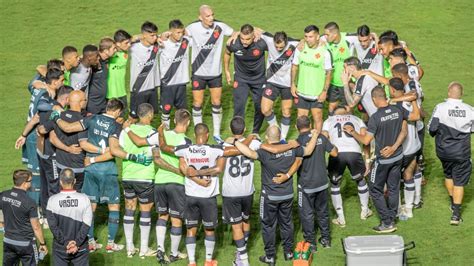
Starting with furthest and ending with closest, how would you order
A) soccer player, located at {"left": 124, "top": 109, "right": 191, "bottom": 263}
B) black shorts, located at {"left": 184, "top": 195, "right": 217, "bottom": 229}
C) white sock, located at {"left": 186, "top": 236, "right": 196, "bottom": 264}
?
white sock, located at {"left": 186, "top": 236, "right": 196, "bottom": 264} < soccer player, located at {"left": 124, "top": 109, "right": 191, "bottom": 263} < black shorts, located at {"left": 184, "top": 195, "right": 217, "bottom": 229}

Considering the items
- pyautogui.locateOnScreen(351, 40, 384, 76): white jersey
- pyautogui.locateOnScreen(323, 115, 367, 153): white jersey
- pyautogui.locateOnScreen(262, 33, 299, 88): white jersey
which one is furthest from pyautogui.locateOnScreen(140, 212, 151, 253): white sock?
pyautogui.locateOnScreen(351, 40, 384, 76): white jersey

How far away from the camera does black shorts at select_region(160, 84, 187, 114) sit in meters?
20.4

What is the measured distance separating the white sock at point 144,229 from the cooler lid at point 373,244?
10.4 ft

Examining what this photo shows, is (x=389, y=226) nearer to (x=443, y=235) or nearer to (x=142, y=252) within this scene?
(x=443, y=235)

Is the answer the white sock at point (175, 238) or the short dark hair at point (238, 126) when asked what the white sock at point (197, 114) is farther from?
the short dark hair at point (238, 126)

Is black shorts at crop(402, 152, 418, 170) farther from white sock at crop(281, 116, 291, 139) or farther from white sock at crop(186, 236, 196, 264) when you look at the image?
white sock at crop(186, 236, 196, 264)

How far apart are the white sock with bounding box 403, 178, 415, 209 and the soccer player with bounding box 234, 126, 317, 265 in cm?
251

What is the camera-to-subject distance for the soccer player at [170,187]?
53.3ft

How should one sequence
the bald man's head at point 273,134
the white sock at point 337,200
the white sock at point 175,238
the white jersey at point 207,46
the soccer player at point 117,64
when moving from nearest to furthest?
the bald man's head at point 273,134
the white sock at point 175,238
the white sock at point 337,200
the soccer player at point 117,64
the white jersey at point 207,46

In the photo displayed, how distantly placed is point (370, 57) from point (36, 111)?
633cm

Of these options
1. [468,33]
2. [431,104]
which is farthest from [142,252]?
[468,33]

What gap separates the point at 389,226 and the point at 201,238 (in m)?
3.09

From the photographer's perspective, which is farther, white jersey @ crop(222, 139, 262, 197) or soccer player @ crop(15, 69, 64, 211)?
soccer player @ crop(15, 69, 64, 211)

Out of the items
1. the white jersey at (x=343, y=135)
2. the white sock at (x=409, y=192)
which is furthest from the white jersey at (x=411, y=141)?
the white jersey at (x=343, y=135)
